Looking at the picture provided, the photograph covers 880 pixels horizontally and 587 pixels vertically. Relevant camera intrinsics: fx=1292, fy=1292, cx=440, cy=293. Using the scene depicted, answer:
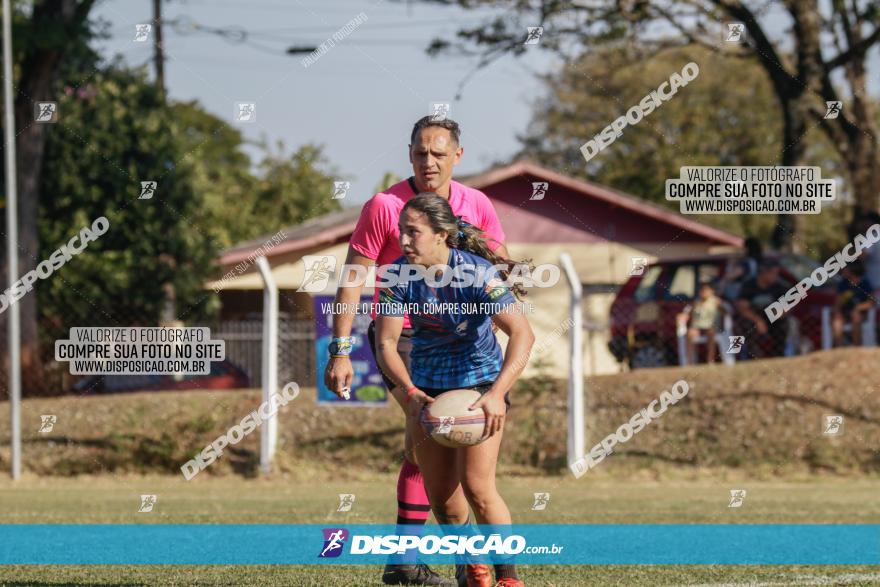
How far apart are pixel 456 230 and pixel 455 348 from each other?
21.2 inches

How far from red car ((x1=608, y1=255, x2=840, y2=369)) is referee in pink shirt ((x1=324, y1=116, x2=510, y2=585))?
34.8ft

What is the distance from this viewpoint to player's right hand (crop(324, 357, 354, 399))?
255 inches

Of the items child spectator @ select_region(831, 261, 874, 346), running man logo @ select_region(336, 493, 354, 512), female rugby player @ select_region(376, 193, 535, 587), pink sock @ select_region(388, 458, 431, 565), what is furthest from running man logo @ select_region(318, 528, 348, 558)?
child spectator @ select_region(831, 261, 874, 346)

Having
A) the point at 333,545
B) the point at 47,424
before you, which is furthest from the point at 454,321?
the point at 47,424

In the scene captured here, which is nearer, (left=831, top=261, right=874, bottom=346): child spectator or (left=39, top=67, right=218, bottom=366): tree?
(left=831, top=261, right=874, bottom=346): child spectator

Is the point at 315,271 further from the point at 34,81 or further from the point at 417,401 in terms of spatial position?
the point at 34,81

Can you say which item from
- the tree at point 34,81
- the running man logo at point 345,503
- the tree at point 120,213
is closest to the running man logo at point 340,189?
the running man logo at point 345,503

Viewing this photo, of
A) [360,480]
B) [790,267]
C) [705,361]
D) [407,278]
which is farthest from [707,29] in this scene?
[407,278]

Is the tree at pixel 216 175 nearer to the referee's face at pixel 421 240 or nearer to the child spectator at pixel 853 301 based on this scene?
the child spectator at pixel 853 301

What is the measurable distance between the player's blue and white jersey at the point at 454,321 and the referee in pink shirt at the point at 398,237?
0.44 meters

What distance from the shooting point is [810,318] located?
58.2 ft

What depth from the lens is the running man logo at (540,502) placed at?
11092mm

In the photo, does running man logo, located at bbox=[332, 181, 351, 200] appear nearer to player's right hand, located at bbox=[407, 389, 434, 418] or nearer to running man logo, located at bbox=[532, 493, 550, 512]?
running man logo, located at bbox=[532, 493, 550, 512]

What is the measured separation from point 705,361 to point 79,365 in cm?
834
